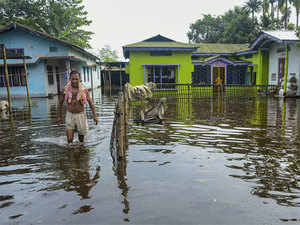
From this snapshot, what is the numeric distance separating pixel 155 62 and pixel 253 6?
79.6 feet

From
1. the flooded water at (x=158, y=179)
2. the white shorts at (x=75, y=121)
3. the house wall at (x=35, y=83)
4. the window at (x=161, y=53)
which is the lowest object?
the flooded water at (x=158, y=179)

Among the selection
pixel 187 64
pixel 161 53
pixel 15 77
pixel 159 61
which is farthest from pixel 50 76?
pixel 187 64

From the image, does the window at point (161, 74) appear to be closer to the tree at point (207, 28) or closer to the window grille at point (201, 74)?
the window grille at point (201, 74)

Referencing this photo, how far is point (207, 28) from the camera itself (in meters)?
45.2

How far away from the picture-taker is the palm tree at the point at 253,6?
36531mm

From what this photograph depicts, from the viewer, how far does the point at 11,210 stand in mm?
3064

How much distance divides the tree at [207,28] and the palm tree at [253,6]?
6981mm

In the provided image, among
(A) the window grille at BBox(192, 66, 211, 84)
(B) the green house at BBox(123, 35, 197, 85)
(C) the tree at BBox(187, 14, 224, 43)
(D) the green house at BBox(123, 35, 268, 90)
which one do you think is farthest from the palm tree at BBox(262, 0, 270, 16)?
(B) the green house at BBox(123, 35, 197, 85)

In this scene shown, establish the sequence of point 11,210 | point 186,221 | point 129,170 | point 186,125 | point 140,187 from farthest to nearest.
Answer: point 186,125
point 129,170
point 140,187
point 11,210
point 186,221

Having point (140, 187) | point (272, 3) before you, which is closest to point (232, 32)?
point (272, 3)

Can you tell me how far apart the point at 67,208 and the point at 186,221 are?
4.73 ft

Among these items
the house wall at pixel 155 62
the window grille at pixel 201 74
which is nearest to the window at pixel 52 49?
the house wall at pixel 155 62

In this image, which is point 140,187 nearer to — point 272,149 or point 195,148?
point 195,148

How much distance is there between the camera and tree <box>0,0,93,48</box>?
28812mm
